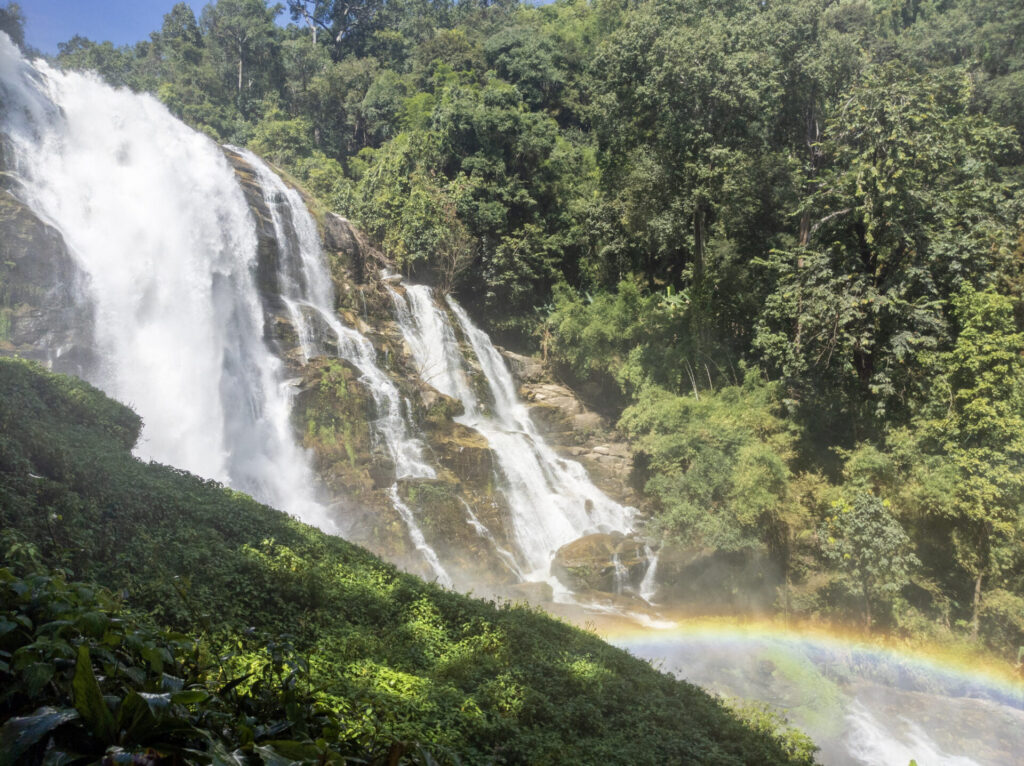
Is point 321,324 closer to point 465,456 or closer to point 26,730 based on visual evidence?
point 465,456

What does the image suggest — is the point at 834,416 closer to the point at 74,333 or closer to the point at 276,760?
the point at 276,760

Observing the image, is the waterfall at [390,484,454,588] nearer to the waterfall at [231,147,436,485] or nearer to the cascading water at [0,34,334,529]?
the waterfall at [231,147,436,485]

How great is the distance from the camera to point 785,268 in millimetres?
14984

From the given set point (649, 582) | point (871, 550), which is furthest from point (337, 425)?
point (871, 550)

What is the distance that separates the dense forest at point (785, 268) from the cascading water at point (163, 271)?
5.04 meters

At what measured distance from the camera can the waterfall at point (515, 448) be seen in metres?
16.3

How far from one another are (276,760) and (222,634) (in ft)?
10.8

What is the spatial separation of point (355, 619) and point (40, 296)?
13.4 m

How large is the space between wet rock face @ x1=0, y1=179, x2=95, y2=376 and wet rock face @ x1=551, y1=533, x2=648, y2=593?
12.3 metres

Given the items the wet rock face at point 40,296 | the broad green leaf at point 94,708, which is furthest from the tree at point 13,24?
the broad green leaf at point 94,708

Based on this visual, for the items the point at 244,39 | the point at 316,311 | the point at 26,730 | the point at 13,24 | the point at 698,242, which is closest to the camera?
the point at 26,730

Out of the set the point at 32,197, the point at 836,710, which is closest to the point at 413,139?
the point at 32,197

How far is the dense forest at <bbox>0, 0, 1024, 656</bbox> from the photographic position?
12641 mm

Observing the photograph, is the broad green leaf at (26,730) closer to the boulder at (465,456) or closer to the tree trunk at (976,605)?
the boulder at (465,456)
